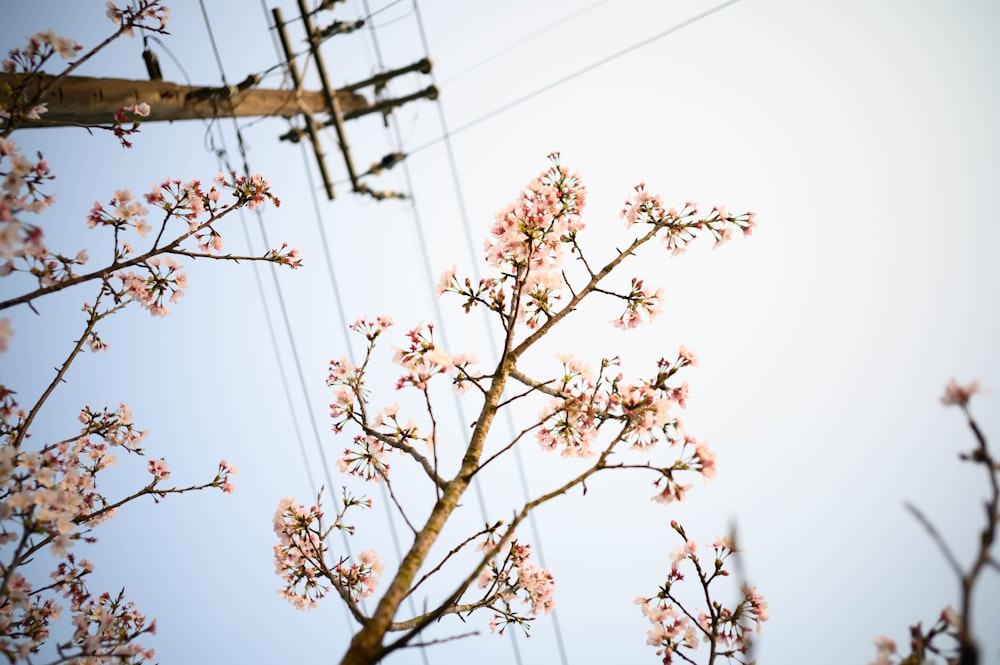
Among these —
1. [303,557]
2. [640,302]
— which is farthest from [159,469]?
[640,302]

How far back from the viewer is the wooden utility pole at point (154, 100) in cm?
294

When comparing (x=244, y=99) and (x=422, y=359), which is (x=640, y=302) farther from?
(x=244, y=99)

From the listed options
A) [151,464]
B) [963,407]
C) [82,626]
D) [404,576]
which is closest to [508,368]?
[404,576]

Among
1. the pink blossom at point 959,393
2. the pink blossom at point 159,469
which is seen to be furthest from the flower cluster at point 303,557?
the pink blossom at point 959,393

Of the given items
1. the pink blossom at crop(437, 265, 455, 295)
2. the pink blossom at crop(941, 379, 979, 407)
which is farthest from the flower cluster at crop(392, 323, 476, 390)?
the pink blossom at crop(941, 379, 979, 407)

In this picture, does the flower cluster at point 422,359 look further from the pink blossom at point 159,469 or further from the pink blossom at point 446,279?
the pink blossom at point 159,469

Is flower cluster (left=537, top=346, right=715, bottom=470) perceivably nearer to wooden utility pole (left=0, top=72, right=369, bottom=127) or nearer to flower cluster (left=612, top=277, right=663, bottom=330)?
flower cluster (left=612, top=277, right=663, bottom=330)

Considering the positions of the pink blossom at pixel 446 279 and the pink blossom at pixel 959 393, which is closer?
the pink blossom at pixel 959 393

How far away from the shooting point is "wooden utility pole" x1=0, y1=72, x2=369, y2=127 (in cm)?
294

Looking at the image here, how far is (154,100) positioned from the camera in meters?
3.78

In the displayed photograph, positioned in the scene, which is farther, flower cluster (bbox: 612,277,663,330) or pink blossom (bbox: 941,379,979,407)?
flower cluster (bbox: 612,277,663,330)

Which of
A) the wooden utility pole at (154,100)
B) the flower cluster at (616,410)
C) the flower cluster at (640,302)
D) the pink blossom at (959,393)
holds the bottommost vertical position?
the pink blossom at (959,393)

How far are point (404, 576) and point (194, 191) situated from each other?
2293 mm

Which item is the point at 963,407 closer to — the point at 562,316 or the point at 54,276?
the point at 562,316
